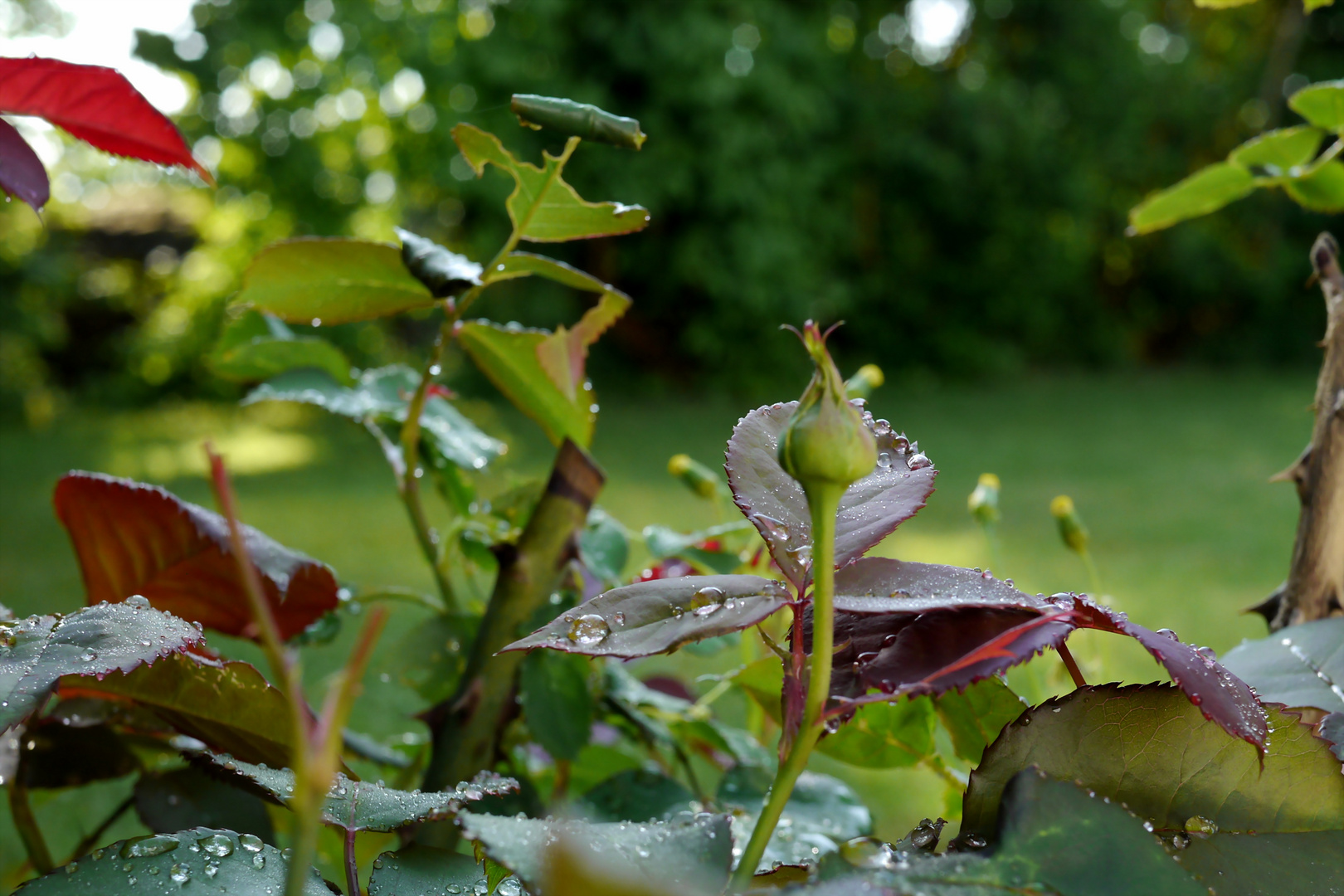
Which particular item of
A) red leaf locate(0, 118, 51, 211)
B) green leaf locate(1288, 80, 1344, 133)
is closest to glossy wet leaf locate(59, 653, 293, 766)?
red leaf locate(0, 118, 51, 211)

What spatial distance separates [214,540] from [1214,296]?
788cm

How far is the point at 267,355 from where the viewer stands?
483mm

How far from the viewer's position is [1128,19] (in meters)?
6.81

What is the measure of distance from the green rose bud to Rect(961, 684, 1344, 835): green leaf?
88 mm

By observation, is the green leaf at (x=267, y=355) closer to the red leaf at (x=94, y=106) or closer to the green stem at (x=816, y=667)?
the red leaf at (x=94, y=106)

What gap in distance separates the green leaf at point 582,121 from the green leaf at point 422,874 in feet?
0.64

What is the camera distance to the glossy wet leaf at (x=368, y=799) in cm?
23

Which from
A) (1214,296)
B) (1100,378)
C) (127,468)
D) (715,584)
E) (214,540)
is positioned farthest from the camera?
(1214,296)

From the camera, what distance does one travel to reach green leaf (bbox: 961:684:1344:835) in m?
0.23

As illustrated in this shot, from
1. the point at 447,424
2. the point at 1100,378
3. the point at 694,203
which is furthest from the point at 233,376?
the point at 1100,378

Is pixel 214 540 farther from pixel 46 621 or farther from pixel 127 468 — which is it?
pixel 127 468

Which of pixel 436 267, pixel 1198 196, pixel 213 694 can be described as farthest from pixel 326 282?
pixel 1198 196

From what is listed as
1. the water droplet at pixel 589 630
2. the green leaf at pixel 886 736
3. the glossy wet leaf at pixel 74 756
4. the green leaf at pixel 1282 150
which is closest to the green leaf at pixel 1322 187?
the green leaf at pixel 1282 150

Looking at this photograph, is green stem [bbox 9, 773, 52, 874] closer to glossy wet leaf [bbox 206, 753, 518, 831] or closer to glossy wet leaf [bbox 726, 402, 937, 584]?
glossy wet leaf [bbox 206, 753, 518, 831]
